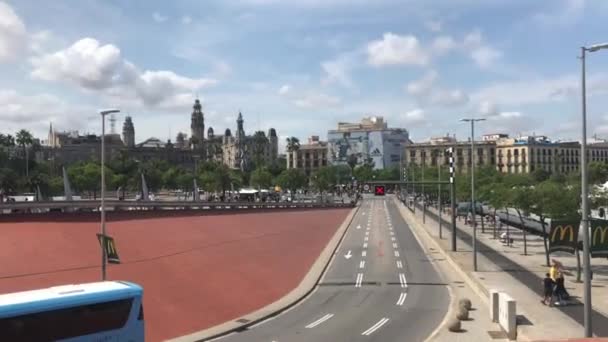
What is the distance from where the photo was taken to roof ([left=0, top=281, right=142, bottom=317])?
15.3m

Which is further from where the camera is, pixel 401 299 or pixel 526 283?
pixel 526 283

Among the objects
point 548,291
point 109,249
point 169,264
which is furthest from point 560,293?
point 169,264

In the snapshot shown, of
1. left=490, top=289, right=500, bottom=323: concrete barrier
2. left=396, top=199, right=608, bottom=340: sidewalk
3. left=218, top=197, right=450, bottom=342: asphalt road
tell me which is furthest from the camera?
left=490, top=289, right=500, bottom=323: concrete barrier

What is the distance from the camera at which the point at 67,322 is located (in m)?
16.3

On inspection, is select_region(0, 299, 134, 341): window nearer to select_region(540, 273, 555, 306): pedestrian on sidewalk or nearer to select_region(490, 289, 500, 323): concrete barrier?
select_region(490, 289, 500, 323): concrete barrier

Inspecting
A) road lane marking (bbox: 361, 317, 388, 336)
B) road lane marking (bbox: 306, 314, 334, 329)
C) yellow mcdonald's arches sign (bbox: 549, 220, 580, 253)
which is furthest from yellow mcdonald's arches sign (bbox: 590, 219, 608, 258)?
road lane marking (bbox: 306, 314, 334, 329)

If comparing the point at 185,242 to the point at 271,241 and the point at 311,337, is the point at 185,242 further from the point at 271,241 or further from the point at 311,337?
the point at 311,337

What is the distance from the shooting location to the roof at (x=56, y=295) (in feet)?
50.1

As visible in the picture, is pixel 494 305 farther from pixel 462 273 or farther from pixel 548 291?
pixel 462 273

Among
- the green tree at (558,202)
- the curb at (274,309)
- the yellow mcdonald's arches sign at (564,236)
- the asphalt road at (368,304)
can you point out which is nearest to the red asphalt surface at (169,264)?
the curb at (274,309)

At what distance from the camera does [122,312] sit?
17.7 metres

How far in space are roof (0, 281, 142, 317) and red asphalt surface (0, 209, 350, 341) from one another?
6.76 m

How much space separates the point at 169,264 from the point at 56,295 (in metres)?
20.0

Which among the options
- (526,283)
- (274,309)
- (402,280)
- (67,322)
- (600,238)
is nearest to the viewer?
(67,322)
